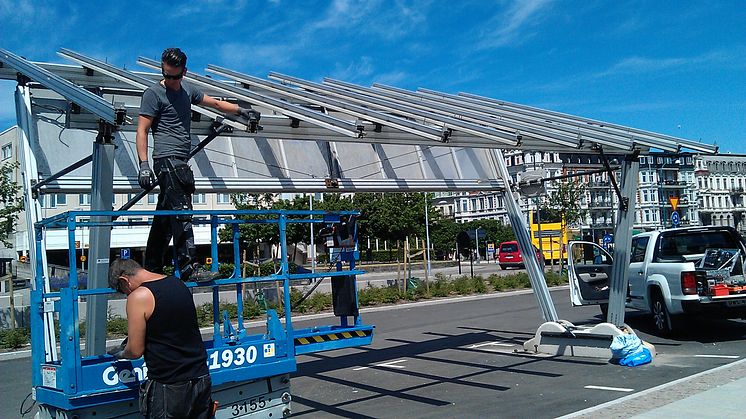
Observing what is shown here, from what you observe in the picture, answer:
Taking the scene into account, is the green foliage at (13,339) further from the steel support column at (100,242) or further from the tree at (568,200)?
the tree at (568,200)

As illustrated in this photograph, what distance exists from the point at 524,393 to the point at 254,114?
16.4ft

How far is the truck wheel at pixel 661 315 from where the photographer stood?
13180mm

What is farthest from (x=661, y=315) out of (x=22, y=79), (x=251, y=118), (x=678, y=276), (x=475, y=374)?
(x=22, y=79)

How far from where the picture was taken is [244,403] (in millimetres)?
5902

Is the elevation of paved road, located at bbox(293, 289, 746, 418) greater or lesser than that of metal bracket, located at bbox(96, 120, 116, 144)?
lesser

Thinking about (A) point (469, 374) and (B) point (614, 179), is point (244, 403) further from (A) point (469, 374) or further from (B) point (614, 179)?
(B) point (614, 179)

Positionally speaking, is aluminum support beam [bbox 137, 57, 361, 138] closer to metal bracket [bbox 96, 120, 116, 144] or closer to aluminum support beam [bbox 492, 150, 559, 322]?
metal bracket [bbox 96, 120, 116, 144]

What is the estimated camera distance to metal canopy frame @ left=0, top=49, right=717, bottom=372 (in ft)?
25.3

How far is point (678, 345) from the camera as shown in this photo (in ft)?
40.7

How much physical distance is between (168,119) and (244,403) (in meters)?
2.59

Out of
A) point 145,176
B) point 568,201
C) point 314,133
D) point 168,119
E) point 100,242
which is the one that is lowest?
point 100,242

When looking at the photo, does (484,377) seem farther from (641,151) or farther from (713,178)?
(713,178)

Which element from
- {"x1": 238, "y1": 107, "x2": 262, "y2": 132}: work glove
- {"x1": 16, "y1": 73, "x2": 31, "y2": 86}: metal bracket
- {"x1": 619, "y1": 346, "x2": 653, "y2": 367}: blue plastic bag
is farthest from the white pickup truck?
{"x1": 16, "y1": 73, "x2": 31, "y2": 86}: metal bracket

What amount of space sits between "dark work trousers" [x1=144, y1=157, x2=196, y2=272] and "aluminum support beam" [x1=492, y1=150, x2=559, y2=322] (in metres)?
7.71
